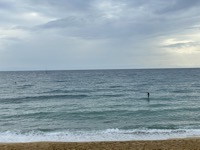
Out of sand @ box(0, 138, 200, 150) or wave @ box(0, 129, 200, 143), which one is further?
wave @ box(0, 129, 200, 143)

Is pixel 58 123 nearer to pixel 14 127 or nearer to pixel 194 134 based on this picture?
pixel 14 127

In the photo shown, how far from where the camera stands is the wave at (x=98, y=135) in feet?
45.4

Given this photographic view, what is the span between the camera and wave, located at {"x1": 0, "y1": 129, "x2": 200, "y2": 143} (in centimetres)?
1385

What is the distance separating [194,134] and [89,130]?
647 centimetres

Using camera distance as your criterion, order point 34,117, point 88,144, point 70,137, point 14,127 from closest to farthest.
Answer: point 88,144 < point 70,137 < point 14,127 < point 34,117

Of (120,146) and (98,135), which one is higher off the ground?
(120,146)

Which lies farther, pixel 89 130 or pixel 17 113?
pixel 17 113

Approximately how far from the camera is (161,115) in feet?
67.7

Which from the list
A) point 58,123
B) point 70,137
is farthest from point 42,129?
point 70,137

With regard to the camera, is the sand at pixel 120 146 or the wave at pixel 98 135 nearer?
the sand at pixel 120 146

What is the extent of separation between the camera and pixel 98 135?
14625mm

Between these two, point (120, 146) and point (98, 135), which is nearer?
point (120, 146)

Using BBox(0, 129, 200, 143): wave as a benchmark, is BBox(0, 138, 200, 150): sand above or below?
above

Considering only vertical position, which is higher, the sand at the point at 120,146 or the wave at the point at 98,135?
the sand at the point at 120,146
